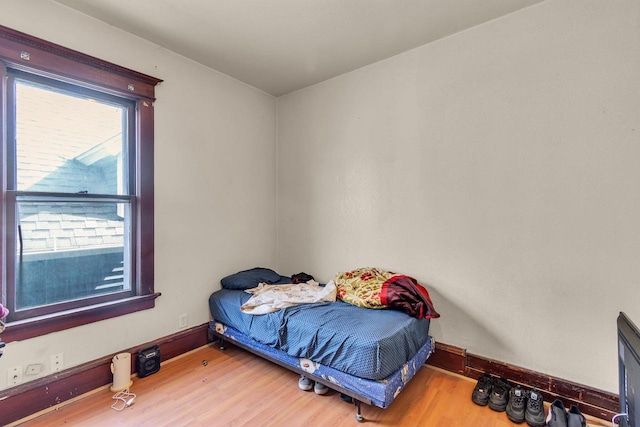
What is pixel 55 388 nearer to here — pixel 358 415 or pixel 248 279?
pixel 248 279

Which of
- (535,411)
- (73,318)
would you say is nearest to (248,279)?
(73,318)

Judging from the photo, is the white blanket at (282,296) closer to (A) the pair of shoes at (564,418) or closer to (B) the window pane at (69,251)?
(B) the window pane at (69,251)

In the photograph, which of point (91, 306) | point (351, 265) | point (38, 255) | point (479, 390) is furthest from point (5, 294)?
point (479, 390)

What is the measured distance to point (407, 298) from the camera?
2205 millimetres

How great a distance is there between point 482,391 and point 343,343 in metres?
0.97

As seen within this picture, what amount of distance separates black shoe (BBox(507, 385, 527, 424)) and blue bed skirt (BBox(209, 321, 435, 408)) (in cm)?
54

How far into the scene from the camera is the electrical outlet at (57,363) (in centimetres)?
191

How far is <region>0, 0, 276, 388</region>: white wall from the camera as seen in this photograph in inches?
77.8

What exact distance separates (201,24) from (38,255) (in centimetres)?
192

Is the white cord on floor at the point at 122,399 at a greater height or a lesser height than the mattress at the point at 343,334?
lesser

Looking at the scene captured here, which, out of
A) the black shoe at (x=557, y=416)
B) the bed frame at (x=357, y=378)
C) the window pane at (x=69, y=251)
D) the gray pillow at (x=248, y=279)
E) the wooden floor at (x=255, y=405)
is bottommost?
the wooden floor at (x=255, y=405)

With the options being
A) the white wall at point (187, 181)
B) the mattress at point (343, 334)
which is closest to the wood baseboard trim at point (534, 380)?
the mattress at point (343, 334)

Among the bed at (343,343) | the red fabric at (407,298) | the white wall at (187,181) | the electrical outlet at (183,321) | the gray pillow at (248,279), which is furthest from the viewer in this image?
the gray pillow at (248,279)

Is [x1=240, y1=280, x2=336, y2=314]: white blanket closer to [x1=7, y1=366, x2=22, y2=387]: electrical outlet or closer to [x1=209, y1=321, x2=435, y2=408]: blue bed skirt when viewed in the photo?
[x1=209, y1=321, x2=435, y2=408]: blue bed skirt
